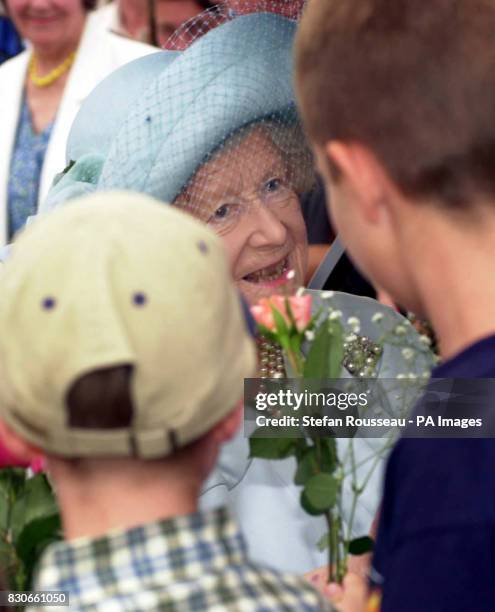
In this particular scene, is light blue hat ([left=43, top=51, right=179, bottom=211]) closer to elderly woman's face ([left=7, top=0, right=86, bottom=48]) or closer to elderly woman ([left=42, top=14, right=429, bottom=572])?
elderly woman ([left=42, top=14, right=429, bottom=572])

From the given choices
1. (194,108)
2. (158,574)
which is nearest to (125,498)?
(158,574)

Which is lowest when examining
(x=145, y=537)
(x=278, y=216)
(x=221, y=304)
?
(x=278, y=216)

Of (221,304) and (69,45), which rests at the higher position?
(221,304)

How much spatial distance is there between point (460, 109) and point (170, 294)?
39 cm

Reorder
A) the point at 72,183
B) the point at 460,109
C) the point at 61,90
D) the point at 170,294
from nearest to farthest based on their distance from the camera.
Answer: the point at 170,294 < the point at 460,109 < the point at 72,183 < the point at 61,90

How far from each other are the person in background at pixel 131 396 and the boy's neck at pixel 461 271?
Answer: 0.25m

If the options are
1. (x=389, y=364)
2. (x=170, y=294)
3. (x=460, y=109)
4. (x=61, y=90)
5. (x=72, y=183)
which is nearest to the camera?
(x=170, y=294)

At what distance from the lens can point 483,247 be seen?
47.4 inches

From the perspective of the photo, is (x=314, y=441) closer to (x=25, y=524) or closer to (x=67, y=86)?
(x=25, y=524)

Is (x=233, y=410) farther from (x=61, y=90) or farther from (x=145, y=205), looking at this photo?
(x=61, y=90)

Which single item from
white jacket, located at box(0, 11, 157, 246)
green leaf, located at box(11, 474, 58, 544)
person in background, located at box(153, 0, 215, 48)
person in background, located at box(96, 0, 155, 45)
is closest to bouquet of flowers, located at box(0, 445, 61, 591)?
green leaf, located at box(11, 474, 58, 544)

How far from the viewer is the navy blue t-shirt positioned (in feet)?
3.47

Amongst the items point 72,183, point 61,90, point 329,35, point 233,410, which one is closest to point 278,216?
point 72,183

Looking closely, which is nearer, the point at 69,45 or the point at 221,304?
the point at 221,304
